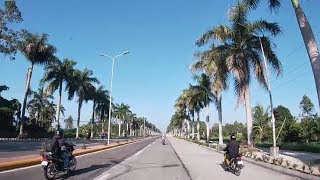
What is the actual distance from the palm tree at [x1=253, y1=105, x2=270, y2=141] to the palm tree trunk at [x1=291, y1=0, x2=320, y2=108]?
53.0m

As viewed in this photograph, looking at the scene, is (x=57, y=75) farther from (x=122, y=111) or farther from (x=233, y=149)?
(x=122, y=111)

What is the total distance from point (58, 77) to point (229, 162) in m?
60.9

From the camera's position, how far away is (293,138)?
56.8 meters

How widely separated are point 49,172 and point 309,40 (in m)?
11.6

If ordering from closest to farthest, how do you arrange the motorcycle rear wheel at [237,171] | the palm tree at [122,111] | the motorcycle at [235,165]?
the motorcycle rear wheel at [237,171]
the motorcycle at [235,165]
the palm tree at [122,111]

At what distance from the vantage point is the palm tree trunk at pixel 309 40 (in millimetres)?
17031

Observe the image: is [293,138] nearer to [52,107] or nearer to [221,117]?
[221,117]

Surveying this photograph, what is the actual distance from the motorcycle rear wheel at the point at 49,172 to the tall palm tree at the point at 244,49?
20826 mm

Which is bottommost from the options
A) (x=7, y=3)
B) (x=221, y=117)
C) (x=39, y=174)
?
(x=39, y=174)

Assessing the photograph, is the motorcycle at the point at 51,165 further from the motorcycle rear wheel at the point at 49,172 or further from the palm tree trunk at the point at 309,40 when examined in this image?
the palm tree trunk at the point at 309,40

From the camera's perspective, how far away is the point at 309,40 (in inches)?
690

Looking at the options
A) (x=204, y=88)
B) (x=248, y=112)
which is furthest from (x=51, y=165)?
(x=204, y=88)

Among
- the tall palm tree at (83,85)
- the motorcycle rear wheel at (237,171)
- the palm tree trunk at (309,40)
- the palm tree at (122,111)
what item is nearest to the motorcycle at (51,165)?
the motorcycle rear wheel at (237,171)

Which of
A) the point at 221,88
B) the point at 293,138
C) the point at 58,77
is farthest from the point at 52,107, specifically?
the point at 221,88
